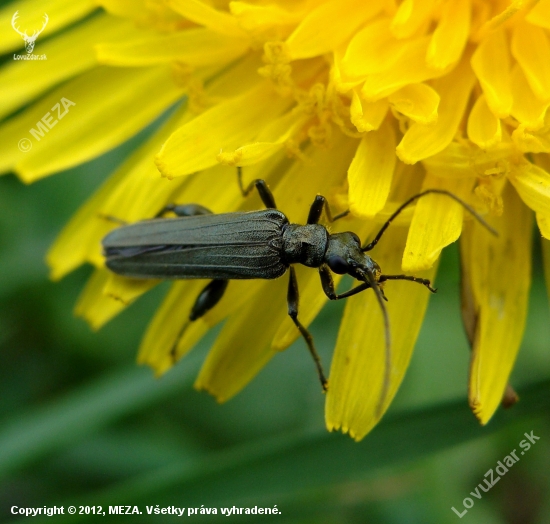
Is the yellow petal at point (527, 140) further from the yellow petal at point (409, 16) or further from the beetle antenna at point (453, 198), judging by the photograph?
the yellow petal at point (409, 16)

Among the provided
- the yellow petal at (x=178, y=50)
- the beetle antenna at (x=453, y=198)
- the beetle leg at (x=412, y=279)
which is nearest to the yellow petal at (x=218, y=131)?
the yellow petal at (x=178, y=50)

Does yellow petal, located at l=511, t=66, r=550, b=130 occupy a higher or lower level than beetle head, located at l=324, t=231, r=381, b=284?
higher

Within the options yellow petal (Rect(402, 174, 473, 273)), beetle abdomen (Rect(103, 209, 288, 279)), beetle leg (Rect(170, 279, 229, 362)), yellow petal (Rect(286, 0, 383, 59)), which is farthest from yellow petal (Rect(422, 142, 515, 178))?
beetle leg (Rect(170, 279, 229, 362))

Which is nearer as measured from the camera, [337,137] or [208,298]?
[337,137]

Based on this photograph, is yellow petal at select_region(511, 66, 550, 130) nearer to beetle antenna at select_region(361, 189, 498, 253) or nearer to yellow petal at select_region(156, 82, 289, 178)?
beetle antenna at select_region(361, 189, 498, 253)

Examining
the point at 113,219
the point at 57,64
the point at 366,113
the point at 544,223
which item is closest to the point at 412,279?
the point at 544,223

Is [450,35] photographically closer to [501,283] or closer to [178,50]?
[501,283]

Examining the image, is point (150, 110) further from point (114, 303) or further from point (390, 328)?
point (390, 328)
